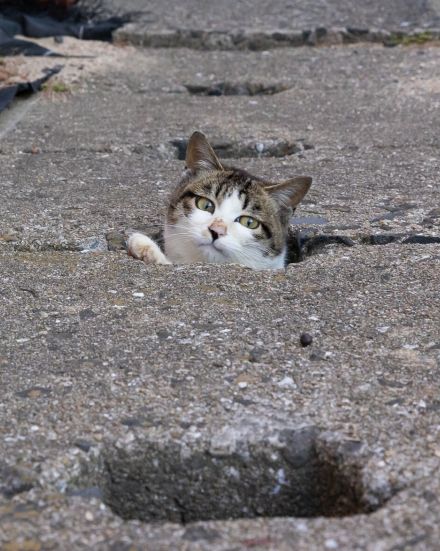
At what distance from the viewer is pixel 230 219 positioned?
11.2 ft

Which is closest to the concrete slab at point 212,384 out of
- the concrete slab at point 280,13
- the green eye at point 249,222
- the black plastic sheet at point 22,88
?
the green eye at point 249,222

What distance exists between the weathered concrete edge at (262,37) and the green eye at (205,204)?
2984 millimetres

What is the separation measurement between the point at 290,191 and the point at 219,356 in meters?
1.18

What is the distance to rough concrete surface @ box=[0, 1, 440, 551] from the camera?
182 cm

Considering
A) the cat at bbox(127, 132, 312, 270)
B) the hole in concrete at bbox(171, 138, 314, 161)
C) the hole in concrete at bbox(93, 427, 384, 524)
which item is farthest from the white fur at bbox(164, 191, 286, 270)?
the hole in concrete at bbox(93, 427, 384, 524)

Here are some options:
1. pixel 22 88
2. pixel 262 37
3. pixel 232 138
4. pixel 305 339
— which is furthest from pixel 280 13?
pixel 305 339

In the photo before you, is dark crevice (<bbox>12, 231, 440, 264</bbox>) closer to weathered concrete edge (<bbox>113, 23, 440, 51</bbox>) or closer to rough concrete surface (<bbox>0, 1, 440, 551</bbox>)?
rough concrete surface (<bbox>0, 1, 440, 551</bbox>)

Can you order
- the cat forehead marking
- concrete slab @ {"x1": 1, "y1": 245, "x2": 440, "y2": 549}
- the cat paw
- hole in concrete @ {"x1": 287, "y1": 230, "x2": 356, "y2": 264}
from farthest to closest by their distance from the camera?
the cat forehead marking, hole in concrete @ {"x1": 287, "y1": 230, "x2": 356, "y2": 264}, the cat paw, concrete slab @ {"x1": 1, "y1": 245, "x2": 440, "y2": 549}

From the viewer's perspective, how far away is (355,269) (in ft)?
9.50

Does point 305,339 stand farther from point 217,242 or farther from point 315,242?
point 217,242

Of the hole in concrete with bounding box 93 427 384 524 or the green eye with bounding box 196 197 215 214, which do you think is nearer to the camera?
the hole in concrete with bounding box 93 427 384 524

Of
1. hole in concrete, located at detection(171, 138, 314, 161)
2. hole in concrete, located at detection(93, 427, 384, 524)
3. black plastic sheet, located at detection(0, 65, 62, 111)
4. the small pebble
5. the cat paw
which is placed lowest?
black plastic sheet, located at detection(0, 65, 62, 111)

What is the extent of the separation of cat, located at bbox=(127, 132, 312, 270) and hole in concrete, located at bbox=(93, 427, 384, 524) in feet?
4.72

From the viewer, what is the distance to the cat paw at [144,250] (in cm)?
306
